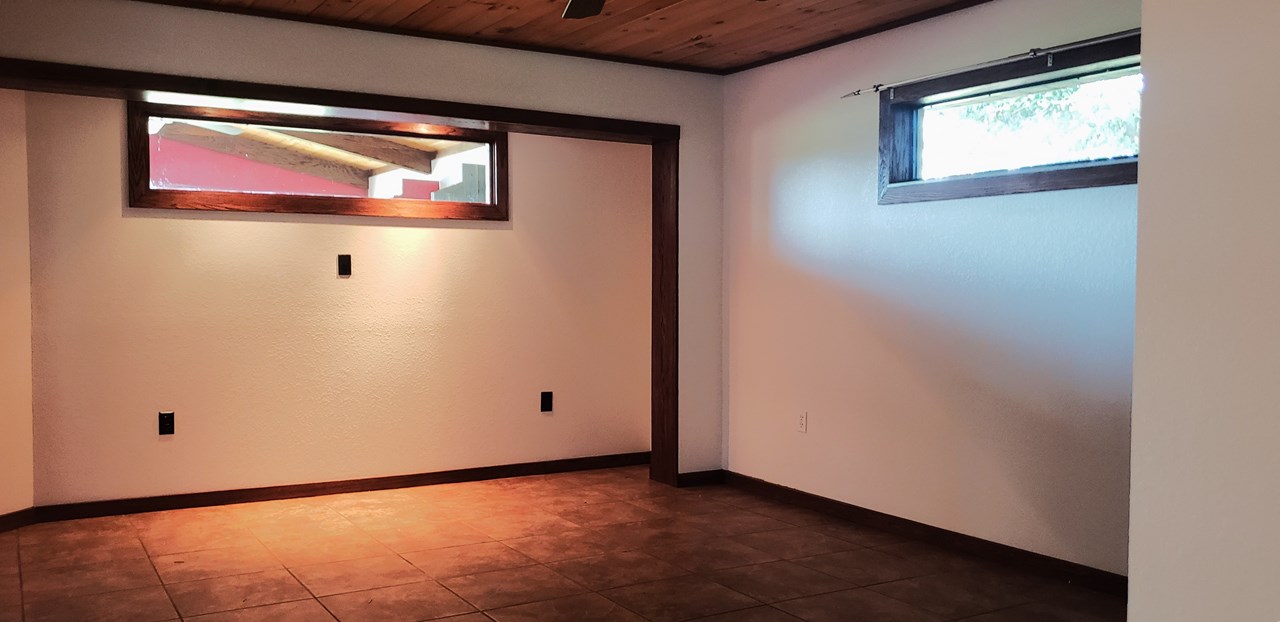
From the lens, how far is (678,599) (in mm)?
3469

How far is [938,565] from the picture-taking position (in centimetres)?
392

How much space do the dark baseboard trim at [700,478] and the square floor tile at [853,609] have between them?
6.35 feet

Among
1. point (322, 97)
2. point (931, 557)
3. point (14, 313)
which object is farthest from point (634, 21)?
point (14, 313)

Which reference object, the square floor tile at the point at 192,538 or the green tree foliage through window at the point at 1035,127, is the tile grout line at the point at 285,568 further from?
the green tree foliage through window at the point at 1035,127

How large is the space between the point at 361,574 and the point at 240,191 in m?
2.25

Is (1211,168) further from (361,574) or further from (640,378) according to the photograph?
(640,378)

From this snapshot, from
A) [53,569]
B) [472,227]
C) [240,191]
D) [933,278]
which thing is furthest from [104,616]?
[933,278]

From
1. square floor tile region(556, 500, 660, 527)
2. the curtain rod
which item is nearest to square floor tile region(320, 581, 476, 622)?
square floor tile region(556, 500, 660, 527)

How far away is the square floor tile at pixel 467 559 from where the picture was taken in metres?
3.81

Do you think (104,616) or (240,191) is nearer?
(104,616)

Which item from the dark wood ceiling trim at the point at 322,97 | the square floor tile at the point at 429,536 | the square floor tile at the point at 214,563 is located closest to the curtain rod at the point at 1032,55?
the dark wood ceiling trim at the point at 322,97

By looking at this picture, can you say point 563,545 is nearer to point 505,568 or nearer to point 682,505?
point 505,568

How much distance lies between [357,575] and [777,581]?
1558 millimetres

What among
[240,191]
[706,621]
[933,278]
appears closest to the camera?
[706,621]
